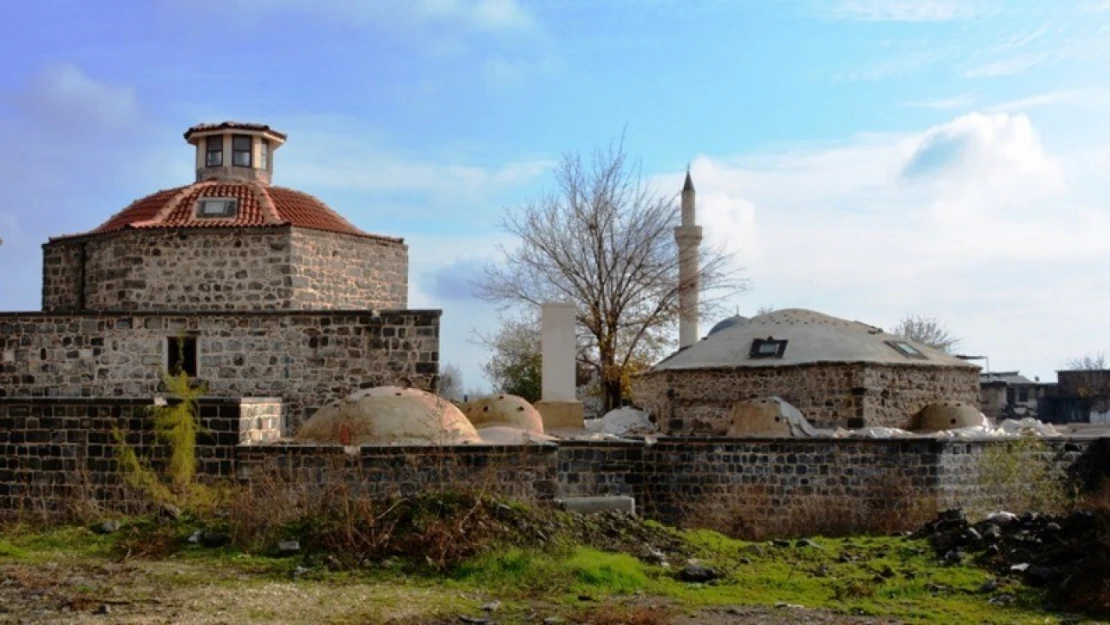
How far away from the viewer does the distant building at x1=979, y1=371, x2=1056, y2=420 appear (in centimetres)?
4400

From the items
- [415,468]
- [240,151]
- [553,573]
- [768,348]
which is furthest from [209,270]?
[553,573]

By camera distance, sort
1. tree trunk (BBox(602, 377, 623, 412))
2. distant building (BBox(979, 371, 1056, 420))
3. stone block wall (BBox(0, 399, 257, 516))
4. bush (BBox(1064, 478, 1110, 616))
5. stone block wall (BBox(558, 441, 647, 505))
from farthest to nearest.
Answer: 1. distant building (BBox(979, 371, 1056, 420))
2. tree trunk (BBox(602, 377, 623, 412))
3. stone block wall (BBox(558, 441, 647, 505))
4. stone block wall (BBox(0, 399, 257, 516))
5. bush (BBox(1064, 478, 1110, 616))

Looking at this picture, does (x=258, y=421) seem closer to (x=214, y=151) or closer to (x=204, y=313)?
(x=204, y=313)

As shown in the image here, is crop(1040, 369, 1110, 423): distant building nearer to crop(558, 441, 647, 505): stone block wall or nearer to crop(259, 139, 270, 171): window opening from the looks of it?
crop(259, 139, 270, 171): window opening

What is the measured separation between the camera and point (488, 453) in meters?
13.2

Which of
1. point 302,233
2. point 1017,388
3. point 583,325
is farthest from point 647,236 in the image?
point 1017,388

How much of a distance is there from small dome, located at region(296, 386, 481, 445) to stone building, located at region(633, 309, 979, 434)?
11.8 meters

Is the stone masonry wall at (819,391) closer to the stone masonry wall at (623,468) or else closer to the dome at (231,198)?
the stone masonry wall at (623,468)

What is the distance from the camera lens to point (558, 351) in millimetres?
19406

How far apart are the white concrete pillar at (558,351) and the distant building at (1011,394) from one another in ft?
84.8

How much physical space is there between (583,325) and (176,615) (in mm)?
21407

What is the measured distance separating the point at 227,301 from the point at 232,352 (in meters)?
2.16

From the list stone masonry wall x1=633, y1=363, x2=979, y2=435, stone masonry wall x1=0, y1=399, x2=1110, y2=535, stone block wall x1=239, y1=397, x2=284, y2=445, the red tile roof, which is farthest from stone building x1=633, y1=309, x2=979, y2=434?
stone block wall x1=239, y1=397, x2=284, y2=445

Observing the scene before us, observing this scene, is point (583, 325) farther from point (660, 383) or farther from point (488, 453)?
point (488, 453)
